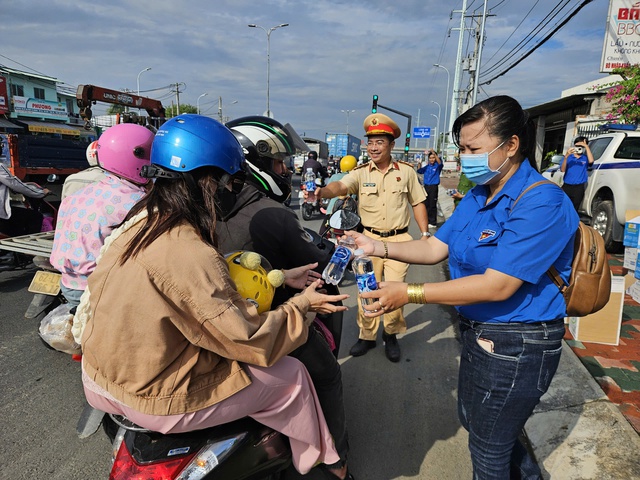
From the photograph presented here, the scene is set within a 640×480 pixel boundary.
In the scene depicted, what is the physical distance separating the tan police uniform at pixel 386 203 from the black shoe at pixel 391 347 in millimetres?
76

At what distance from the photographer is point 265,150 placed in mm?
2484

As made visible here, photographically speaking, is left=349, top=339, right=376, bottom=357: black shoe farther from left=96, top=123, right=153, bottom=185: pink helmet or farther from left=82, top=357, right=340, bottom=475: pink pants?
left=96, top=123, right=153, bottom=185: pink helmet

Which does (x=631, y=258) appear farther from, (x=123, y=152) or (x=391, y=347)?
(x=123, y=152)

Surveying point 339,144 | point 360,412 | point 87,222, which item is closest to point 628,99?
point 360,412

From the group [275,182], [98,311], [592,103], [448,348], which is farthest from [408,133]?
[98,311]

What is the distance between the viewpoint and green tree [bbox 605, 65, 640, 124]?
9.86 m

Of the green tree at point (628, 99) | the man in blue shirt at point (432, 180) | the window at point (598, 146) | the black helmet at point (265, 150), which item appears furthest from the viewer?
the man in blue shirt at point (432, 180)

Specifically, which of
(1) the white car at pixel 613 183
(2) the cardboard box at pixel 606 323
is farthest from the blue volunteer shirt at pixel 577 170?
(2) the cardboard box at pixel 606 323

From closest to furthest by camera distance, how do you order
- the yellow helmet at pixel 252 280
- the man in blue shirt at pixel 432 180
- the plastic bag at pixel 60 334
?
the yellow helmet at pixel 252 280 → the plastic bag at pixel 60 334 → the man in blue shirt at pixel 432 180

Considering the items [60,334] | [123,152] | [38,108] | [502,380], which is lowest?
[60,334]

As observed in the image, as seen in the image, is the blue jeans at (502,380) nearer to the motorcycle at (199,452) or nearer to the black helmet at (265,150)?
the motorcycle at (199,452)

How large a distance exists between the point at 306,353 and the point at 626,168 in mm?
7718

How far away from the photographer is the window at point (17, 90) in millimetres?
35531

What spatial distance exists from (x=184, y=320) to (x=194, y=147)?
687 millimetres
